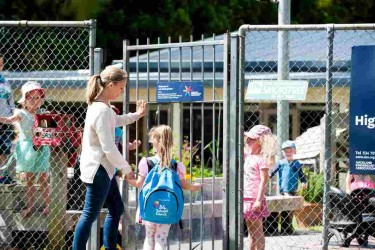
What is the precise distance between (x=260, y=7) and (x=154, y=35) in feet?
12.6

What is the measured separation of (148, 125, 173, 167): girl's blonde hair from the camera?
8328 millimetres

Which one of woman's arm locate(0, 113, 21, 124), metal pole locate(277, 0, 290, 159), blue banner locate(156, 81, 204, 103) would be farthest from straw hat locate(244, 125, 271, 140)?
metal pole locate(277, 0, 290, 159)

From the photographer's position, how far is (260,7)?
3039cm

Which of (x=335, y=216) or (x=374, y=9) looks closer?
(x=335, y=216)

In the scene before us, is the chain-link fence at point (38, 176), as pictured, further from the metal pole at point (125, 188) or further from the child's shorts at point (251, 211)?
the child's shorts at point (251, 211)

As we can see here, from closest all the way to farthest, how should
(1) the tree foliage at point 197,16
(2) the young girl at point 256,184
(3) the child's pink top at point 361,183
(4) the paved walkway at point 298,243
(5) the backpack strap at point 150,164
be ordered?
(5) the backpack strap at point 150,164 < (2) the young girl at point 256,184 < (4) the paved walkway at point 298,243 < (3) the child's pink top at point 361,183 < (1) the tree foliage at point 197,16

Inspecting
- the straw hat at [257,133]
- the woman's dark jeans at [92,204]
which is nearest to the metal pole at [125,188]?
the woman's dark jeans at [92,204]

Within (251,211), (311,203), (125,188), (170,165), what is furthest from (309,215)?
(170,165)

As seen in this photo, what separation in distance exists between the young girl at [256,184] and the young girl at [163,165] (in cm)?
87

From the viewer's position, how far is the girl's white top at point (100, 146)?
26.2ft

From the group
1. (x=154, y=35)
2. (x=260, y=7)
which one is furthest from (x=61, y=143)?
(x=260, y=7)

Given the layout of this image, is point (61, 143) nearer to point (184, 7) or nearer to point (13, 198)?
point (13, 198)

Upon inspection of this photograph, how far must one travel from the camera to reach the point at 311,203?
14180 mm

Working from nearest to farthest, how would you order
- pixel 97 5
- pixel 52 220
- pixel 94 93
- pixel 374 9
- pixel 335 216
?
1. pixel 97 5
2. pixel 94 93
3. pixel 52 220
4. pixel 335 216
5. pixel 374 9
